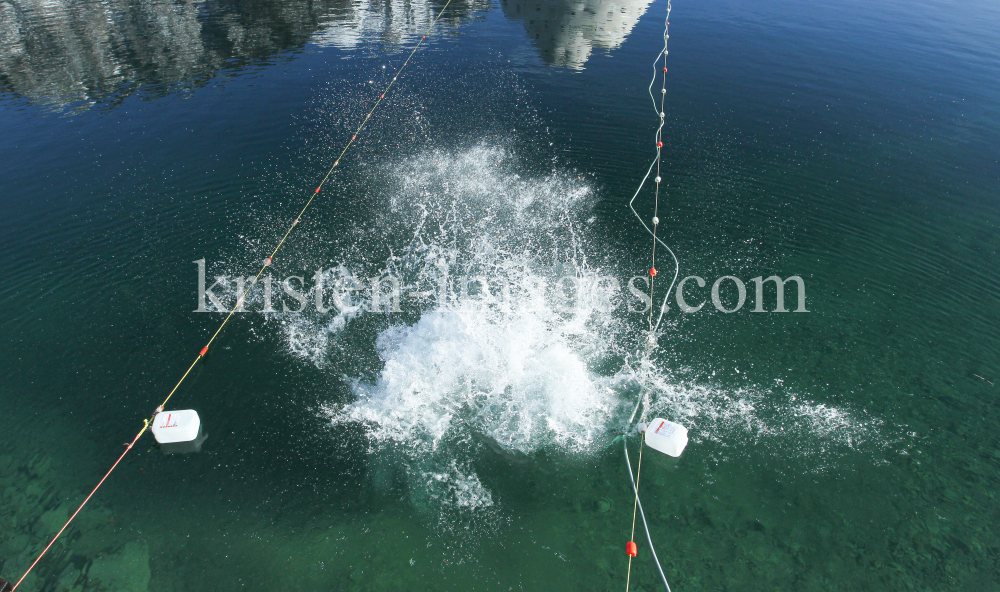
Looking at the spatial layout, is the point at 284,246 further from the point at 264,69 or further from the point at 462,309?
the point at 264,69

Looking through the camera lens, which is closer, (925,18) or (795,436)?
(795,436)

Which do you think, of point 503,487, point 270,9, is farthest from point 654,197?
point 270,9

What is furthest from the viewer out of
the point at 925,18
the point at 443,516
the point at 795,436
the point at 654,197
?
the point at 925,18

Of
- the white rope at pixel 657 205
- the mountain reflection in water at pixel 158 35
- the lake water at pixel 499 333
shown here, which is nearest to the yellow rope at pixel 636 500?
the lake water at pixel 499 333

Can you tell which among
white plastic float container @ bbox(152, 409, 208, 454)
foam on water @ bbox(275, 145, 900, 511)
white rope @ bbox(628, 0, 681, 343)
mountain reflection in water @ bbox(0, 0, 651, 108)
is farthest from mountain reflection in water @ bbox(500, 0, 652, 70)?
white plastic float container @ bbox(152, 409, 208, 454)

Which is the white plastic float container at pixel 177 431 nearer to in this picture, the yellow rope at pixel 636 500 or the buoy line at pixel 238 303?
the buoy line at pixel 238 303

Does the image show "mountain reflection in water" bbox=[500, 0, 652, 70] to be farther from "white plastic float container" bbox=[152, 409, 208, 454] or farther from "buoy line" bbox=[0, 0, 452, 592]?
"white plastic float container" bbox=[152, 409, 208, 454]
